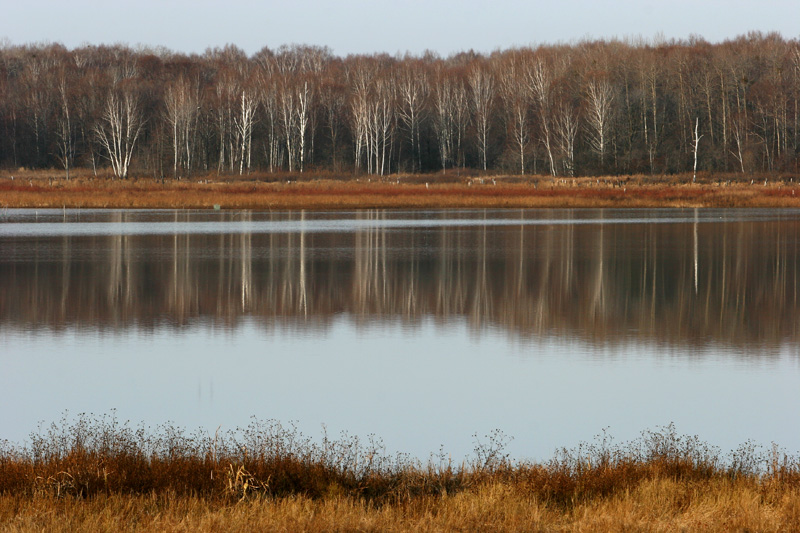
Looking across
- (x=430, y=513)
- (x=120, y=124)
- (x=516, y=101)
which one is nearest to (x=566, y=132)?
(x=516, y=101)

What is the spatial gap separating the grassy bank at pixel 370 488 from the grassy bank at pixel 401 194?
143 feet

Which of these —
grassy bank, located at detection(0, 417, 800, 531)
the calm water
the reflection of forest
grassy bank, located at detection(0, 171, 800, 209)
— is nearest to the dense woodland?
grassy bank, located at detection(0, 171, 800, 209)

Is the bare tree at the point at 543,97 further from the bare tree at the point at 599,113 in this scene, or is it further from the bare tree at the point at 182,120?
the bare tree at the point at 182,120

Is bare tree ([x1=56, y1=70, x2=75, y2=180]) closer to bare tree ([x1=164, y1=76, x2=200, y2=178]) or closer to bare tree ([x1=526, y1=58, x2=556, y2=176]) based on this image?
bare tree ([x1=164, y1=76, x2=200, y2=178])

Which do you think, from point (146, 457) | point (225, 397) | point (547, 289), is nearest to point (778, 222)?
point (547, 289)

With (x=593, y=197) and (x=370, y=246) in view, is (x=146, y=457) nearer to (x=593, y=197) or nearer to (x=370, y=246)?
(x=370, y=246)

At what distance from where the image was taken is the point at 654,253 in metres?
25.0

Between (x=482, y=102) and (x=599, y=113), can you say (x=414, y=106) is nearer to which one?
(x=482, y=102)

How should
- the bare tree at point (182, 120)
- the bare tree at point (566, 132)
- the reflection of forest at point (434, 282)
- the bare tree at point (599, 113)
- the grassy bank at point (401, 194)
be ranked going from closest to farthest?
the reflection of forest at point (434, 282) < the grassy bank at point (401, 194) < the bare tree at point (599, 113) < the bare tree at point (566, 132) < the bare tree at point (182, 120)

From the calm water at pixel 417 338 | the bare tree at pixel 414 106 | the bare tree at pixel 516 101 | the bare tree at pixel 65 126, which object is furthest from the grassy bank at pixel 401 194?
the calm water at pixel 417 338

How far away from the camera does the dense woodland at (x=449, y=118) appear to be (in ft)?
234

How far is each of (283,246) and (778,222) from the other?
2162 cm

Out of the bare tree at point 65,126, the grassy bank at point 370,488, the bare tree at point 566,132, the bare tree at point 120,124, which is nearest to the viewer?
the grassy bank at point 370,488

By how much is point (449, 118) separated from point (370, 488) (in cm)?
7507
